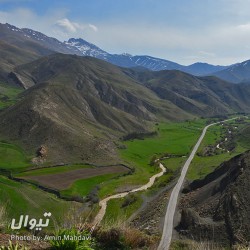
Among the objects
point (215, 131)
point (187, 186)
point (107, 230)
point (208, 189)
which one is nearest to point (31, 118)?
point (187, 186)

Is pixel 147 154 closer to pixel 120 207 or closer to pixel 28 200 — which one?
pixel 120 207

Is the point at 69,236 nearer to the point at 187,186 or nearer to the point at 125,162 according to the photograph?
the point at 187,186

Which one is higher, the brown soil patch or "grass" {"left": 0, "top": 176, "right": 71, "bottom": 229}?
the brown soil patch

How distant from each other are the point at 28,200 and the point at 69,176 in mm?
21672

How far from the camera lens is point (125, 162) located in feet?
359

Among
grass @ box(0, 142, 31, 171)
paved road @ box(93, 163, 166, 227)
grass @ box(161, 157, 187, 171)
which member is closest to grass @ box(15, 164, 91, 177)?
grass @ box(0, 142, 31, 171)

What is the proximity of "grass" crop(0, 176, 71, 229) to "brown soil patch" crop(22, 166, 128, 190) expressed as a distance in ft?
16.5

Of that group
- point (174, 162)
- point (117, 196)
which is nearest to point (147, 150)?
A: point (174, 162)

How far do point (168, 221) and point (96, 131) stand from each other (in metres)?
90.8

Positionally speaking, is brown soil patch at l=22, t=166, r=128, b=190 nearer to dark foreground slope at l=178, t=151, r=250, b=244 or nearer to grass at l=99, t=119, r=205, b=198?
grass at l=99, t=119, r=205, b=198

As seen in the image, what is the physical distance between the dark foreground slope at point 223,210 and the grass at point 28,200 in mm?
21357

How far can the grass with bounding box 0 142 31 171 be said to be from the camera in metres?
90.8

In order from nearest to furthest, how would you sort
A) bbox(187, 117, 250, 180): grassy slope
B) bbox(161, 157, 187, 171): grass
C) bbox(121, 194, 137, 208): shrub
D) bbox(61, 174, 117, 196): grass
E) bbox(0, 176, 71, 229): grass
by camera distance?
1. bbox(0, 176, 71, 229): grass
2. bbox(121, 194, 137, 208): shrub
3. bbox(61, 174, 117, 196): grass
4. bbox(187, 117, 250, 180): grassy slope
5. bbox(161, 157, 187, 171): grass

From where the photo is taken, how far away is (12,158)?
319ft
